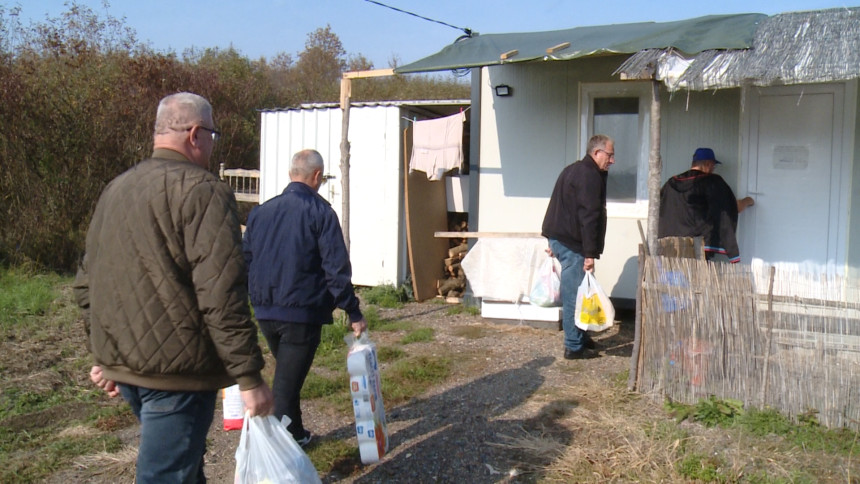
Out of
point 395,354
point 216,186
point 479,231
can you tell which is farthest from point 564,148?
point 216,186

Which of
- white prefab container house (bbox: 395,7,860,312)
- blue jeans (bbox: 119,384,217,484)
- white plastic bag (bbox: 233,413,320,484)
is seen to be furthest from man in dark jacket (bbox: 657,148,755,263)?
blue jeans (bbox: 119,384,217,484)

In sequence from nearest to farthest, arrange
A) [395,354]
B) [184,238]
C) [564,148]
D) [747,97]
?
[184,238] → [395,354] → [747,97] → [564,148]

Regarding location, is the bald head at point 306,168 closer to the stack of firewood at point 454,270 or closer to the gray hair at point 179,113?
the gray hair at point 179,113

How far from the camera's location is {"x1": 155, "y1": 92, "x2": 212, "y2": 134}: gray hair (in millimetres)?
2604

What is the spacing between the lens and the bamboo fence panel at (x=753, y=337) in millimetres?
4301

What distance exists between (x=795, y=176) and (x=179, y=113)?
6.25m

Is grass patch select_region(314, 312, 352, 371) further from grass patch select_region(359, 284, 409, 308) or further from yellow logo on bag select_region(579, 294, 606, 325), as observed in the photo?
yellow logo on bag select_region(579, 294, 606, 325)

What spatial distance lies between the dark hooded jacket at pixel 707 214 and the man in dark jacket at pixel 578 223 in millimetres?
1055

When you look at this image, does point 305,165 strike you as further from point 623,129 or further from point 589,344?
point 623,129

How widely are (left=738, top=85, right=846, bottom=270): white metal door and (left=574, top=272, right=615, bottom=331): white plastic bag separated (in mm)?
2310

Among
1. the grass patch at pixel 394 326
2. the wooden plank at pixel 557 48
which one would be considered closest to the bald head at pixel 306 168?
the wooden plank at pixel 557 48

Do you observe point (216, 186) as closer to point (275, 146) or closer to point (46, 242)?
point (275, 146)

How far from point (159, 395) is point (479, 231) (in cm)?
596

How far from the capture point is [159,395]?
2.49 meters
